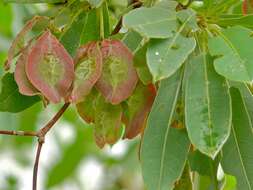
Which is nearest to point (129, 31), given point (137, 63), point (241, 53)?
point (137, 63)

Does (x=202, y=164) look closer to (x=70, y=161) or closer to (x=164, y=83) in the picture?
(x=164, y=83)

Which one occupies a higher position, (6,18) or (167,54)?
(167,54)

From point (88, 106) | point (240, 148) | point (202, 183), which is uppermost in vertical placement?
point (88, 106)

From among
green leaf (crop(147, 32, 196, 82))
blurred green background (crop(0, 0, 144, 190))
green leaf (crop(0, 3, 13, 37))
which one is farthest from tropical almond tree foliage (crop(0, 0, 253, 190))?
blurred green background (crop(0, 0, 144, 190))

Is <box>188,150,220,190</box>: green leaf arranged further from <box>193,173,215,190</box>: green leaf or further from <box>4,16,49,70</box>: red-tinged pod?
<box>4,16,49,70</box>: red-tinged pod

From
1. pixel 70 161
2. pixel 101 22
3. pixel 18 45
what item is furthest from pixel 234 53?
pixel 70 161

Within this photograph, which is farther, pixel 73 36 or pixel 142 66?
pixel 73 36
